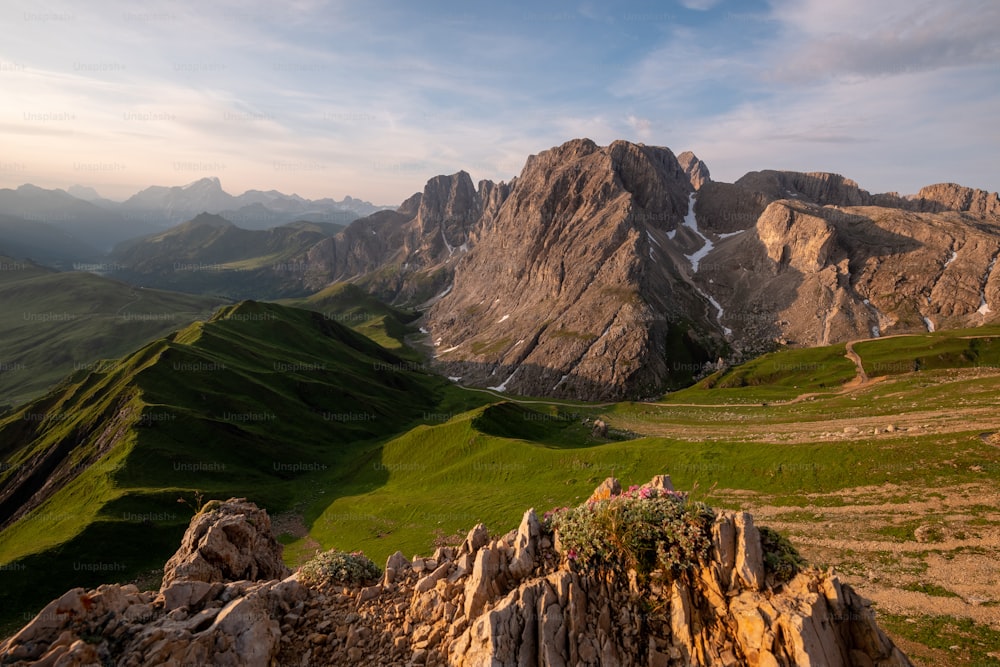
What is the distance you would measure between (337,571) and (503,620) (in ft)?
29.4

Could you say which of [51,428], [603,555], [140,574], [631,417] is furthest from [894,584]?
[51,428]

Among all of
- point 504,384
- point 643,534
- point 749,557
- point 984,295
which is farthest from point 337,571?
point 984,295

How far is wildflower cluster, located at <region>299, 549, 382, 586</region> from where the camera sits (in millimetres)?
19484

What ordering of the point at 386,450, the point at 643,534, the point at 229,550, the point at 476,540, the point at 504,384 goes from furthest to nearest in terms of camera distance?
the point at 504,384 → the point at 386,450 → the point at 229,550 → the point at 476,540 → the point at 643,534

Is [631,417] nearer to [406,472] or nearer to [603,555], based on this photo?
[406,472]

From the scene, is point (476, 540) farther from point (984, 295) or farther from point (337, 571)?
point (984, 295)

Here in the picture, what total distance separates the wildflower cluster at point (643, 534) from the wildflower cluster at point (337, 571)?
9.76m

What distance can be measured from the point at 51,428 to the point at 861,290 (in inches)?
9828

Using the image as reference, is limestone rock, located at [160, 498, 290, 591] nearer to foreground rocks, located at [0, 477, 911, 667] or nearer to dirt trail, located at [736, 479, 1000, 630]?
foreground rocks, located at [0, 477, 911, 667]

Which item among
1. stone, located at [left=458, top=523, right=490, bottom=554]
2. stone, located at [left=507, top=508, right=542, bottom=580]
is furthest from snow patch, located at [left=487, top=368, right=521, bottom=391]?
stone, located at [left=507, top=508, right=542, bottom=580]

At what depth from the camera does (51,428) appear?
85.9 metres

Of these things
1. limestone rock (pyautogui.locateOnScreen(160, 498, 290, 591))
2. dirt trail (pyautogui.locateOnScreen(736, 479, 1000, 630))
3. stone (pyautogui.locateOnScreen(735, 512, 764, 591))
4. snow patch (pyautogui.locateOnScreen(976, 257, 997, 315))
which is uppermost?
snow patch (pyautogui.locateOnScreen(976, 257, 997, 315))

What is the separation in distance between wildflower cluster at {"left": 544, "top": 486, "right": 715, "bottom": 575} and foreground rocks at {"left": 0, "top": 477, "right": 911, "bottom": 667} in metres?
0.43

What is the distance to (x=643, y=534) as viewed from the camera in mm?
14617
